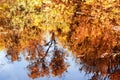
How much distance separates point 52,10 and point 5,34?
1650 millimetres

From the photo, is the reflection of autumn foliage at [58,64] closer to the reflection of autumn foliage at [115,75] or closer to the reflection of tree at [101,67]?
the reflection of tree at [101,67]

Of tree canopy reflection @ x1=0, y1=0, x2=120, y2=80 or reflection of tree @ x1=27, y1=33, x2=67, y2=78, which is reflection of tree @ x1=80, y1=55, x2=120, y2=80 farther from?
reflection of tree @ x1=27, y1=33, x2=67, y2=78

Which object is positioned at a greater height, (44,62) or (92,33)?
(92,33)

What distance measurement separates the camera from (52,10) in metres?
8.17

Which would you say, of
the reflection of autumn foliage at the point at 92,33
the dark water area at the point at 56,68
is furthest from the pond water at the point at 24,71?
the reflection of autumn foliage at the point at 92,33

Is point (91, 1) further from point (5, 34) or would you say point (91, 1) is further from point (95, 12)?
point (5, 34)

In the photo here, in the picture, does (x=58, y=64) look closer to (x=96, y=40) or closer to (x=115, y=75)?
(x=96, y=40)

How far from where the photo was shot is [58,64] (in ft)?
20.7

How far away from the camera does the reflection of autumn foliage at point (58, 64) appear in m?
6.01

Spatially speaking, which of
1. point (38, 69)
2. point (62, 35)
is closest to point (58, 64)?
point (38, 69)

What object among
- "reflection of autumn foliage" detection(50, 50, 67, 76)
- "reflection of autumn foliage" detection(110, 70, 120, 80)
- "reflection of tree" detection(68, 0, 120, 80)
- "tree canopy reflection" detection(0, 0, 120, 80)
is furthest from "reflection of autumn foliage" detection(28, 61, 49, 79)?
"reflection of autumn foliage" detection(110, 70, 120, 80)

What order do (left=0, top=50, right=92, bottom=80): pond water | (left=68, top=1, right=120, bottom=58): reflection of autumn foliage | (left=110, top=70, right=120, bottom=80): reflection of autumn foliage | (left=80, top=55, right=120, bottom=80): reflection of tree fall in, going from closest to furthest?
(left=110, top=70, right=120, bottom=80): reflection of autumn foliage < (left=80, top=55, right=120, bottom=80): reflection of tree < (left=0, top=50, right=92, bottom=80): pond water < (left=68, top=1, right=120, bottom=58): reflection of autumn foliage

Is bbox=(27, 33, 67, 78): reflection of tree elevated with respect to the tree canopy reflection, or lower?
lower

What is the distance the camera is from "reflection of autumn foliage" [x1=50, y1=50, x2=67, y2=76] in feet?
19.7
